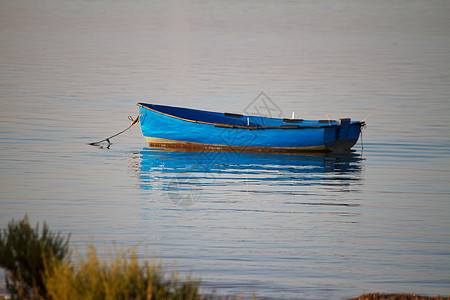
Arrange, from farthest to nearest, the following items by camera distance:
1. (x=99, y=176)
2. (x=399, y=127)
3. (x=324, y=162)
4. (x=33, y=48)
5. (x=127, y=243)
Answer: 1. (x=33, y=48)
2. (x=399, y=127)
3. (x=324, y=162)
4. (x=99, y=176)
5. (x=127, y=243)

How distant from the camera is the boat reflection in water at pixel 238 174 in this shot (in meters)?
17.4

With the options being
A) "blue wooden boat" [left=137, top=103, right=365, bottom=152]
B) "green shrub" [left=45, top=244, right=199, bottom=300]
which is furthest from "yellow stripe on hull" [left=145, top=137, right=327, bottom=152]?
"green shrub" [left=45, top=244, right=199, bottom=300]

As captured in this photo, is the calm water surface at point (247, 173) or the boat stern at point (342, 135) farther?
the boat stern at point (342, 135)

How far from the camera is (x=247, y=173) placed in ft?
65.4

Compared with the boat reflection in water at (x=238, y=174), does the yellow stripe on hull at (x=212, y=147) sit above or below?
above

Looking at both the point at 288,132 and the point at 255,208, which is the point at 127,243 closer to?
the point at 255,208

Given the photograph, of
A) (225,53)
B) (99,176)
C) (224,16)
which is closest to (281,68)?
(225,53)

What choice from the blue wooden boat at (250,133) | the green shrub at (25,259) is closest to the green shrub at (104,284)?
the green shrub at (25,259)

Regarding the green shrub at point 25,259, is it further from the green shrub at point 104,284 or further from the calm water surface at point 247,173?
the calm water surface at point 247,173

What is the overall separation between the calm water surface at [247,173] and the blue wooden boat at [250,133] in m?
0.44

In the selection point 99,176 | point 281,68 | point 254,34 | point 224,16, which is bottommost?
point 99,176

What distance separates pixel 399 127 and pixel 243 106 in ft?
26.7

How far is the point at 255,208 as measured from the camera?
622 inches

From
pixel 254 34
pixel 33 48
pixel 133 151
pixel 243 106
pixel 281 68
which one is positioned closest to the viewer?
pixel 133 151
